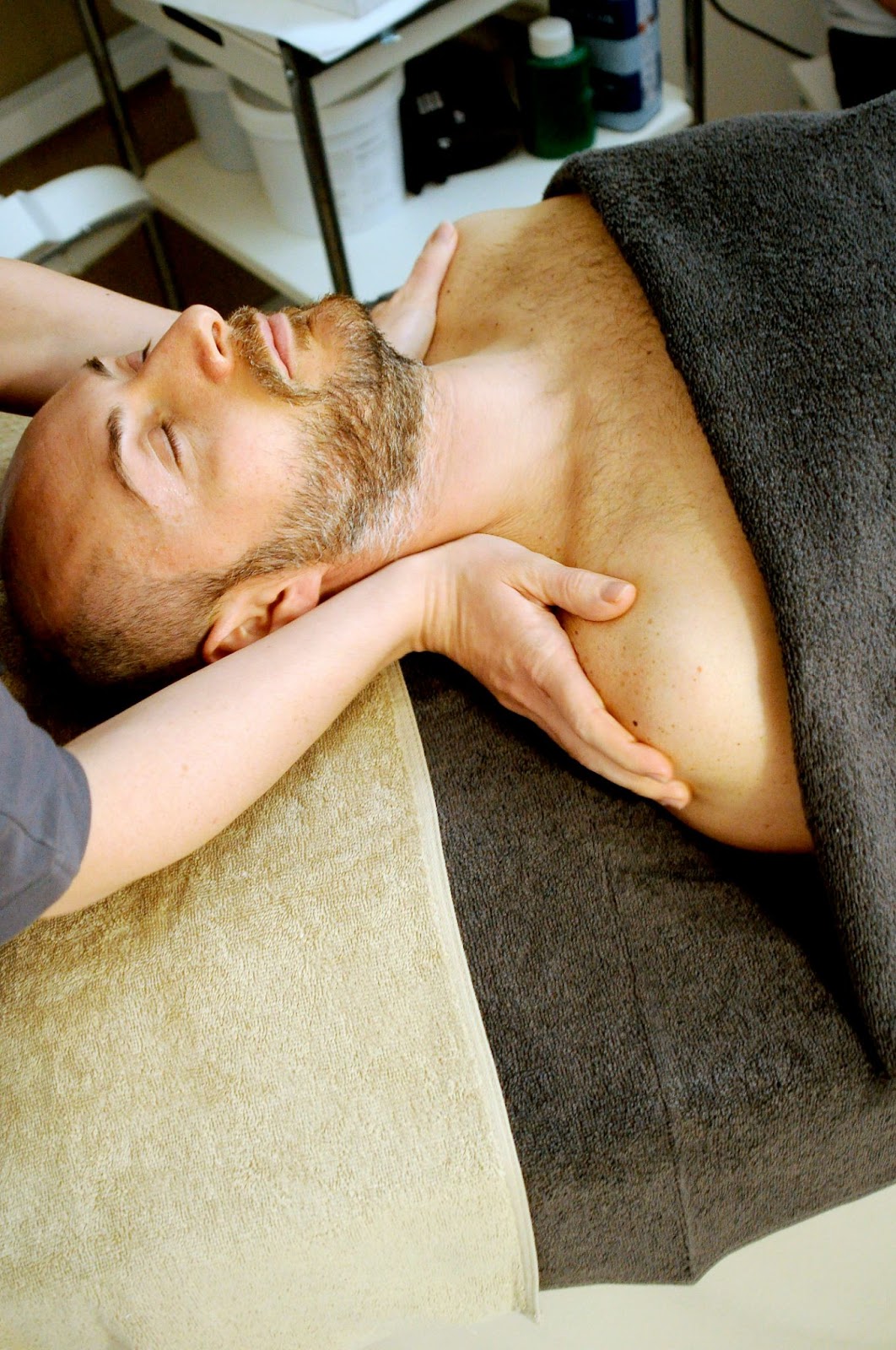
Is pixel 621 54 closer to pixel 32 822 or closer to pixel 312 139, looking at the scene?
pixel 312 139

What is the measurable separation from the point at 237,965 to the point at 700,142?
0.93 metres

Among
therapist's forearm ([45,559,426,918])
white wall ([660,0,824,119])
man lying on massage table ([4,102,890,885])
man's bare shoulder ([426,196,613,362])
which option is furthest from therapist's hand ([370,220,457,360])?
white wall ([660,0,824,119])

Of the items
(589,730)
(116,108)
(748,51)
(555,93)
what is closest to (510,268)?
(589,730)

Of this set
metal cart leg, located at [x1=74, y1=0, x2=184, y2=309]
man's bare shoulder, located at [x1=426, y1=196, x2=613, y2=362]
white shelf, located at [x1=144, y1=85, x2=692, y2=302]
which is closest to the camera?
man's bare shoulder, located at [x1=426, y1=196, x2=613, y2=362]

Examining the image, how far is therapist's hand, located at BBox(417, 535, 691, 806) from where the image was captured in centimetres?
99

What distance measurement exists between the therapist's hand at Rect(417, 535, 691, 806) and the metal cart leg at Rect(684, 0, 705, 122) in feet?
3.79

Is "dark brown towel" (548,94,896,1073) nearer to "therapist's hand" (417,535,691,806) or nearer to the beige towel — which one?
"therapist's hand" (417,535,691,806)

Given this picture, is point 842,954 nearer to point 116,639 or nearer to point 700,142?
point 116,639

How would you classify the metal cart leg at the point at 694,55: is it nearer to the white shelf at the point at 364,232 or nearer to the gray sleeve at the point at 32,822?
the white shelf at the point at 364,232

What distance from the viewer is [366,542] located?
45.0 inches

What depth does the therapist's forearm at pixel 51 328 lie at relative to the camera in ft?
4.31

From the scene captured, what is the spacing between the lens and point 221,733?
0.96m

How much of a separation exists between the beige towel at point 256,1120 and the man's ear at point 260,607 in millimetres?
249

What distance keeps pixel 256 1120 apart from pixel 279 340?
72cm
